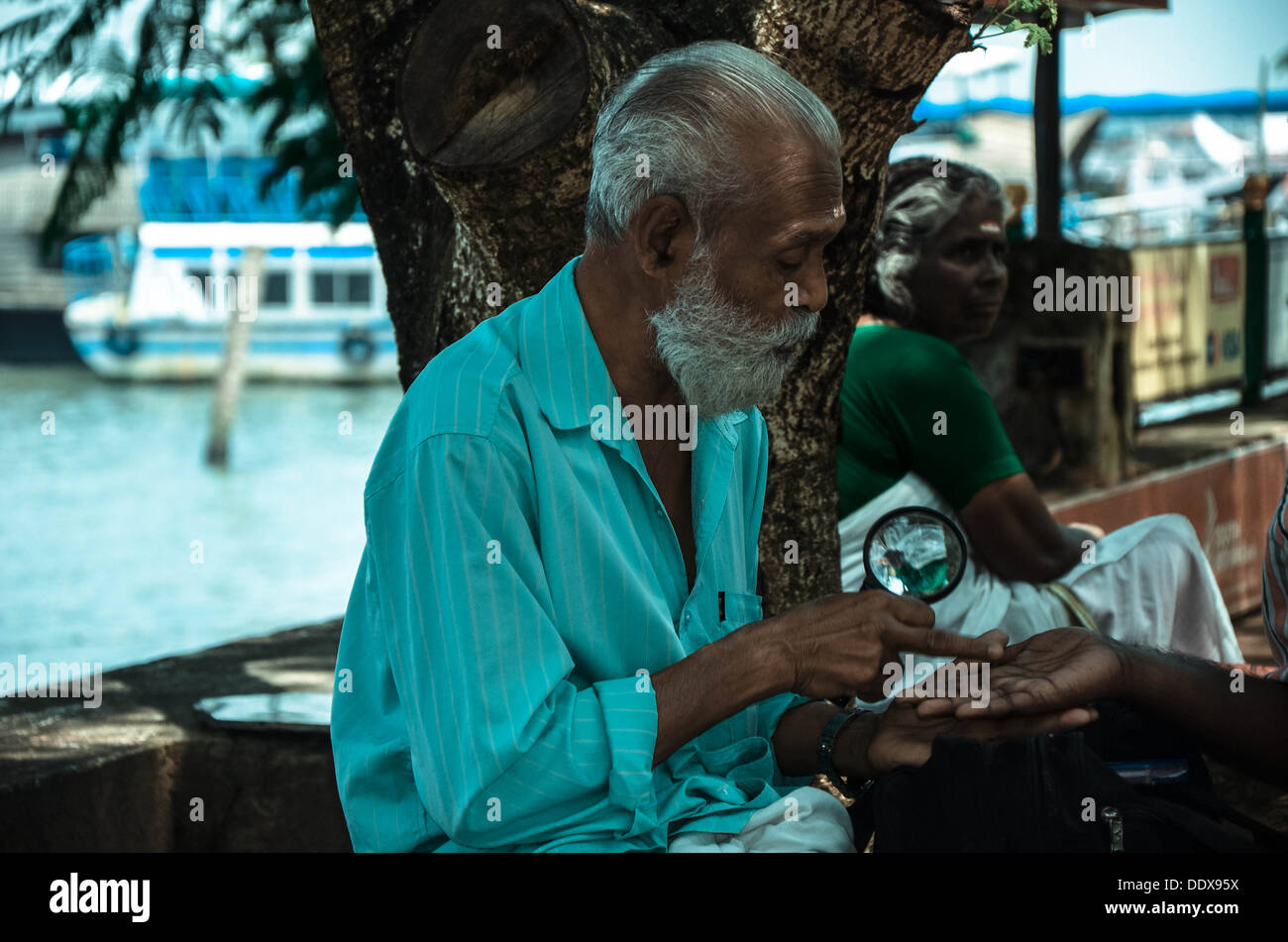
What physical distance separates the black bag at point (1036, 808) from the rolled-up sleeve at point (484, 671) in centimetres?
36

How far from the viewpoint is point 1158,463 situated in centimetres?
760

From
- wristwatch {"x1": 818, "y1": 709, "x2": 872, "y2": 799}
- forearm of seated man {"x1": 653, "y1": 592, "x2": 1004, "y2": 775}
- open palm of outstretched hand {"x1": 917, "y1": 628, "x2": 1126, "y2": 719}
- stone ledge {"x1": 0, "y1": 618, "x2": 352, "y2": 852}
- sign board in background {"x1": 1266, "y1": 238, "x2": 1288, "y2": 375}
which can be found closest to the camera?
forearm of seated man {"x1": 653, "y1": 592, "x2": 1004, "y2": 775}

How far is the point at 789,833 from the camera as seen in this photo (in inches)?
78.4

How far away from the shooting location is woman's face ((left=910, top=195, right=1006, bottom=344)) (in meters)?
3.88

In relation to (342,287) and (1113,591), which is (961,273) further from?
(342,287)

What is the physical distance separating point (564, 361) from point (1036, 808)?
2.78ft

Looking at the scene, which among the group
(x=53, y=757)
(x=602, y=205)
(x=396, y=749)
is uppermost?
(x=602, y=205)

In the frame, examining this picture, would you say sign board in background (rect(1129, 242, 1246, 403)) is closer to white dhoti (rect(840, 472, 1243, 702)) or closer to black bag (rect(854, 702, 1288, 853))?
white dhoti (rect(840, 472, 1243, 702))

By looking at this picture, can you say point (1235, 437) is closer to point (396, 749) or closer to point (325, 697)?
point (325, 697)

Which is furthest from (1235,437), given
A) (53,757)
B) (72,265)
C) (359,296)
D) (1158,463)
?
(72,265)

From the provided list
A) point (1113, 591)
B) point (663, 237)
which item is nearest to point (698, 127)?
point (663, 237)

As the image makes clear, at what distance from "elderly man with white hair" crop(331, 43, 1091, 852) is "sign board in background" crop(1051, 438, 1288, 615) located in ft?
12.9

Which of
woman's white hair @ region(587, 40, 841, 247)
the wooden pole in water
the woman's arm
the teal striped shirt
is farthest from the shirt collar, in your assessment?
the wooden pole in water

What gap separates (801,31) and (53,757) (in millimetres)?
2221
